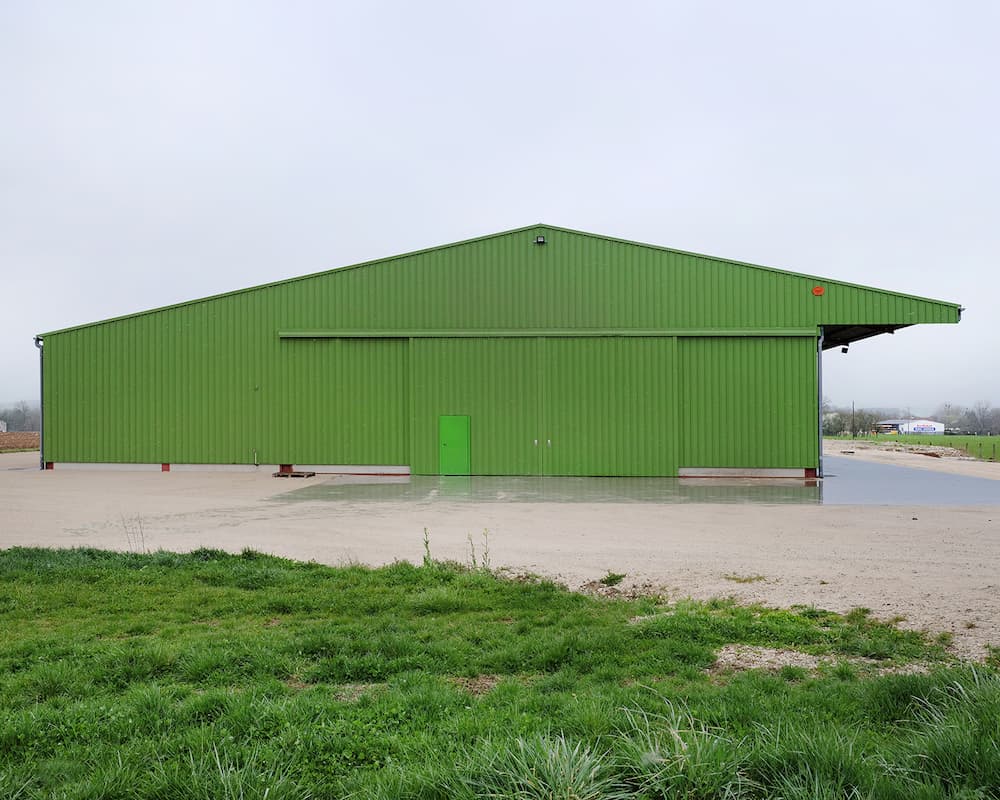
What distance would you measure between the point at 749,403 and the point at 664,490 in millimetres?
6011

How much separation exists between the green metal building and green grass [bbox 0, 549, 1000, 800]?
17.3 metres

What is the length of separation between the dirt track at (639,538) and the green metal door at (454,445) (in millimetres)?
6831

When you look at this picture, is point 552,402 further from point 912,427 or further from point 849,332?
point 912,427

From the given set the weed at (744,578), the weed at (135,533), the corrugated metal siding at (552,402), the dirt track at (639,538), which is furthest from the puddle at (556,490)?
the weed at (744,578)

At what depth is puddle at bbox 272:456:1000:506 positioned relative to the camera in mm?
17047

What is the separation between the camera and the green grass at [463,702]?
2.70 meters

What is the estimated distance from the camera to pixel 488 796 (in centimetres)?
249

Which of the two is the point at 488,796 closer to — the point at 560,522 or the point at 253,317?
the point at 560,522

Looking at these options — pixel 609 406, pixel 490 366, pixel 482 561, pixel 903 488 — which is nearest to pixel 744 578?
pixel 482 561

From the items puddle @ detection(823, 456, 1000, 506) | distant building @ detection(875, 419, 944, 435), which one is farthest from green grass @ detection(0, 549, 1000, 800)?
distant building @ detection(875, 419, 944, 435)

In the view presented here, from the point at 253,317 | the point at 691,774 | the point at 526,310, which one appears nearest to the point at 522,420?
the point at 526,310

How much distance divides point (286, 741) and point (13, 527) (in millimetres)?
12120

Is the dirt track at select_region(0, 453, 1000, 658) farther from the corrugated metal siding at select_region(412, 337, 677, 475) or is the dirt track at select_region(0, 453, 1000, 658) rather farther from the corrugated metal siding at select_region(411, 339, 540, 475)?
the corrugated metal siding at select_region(412, 337, 677, 475)

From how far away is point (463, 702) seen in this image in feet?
12.8
